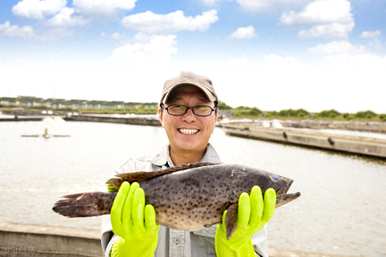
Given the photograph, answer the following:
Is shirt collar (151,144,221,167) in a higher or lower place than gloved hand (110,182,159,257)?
higher

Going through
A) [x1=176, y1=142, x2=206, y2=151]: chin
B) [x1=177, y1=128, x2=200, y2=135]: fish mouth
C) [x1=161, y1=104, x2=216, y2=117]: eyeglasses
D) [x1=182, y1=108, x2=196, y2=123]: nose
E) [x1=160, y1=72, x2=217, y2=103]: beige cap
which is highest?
[x1=160, y1=72, x2=217, y2=103]: beige cap

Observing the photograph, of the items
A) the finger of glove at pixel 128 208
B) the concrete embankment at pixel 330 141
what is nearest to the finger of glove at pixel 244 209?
the finger of glove at pixel 128 208

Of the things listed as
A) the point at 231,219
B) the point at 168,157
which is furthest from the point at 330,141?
the point at 231,219

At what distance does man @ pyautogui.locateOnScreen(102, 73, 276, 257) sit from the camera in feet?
7.99

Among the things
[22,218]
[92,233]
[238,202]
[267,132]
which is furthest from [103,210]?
[267,132]

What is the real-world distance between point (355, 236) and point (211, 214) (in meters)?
10.1

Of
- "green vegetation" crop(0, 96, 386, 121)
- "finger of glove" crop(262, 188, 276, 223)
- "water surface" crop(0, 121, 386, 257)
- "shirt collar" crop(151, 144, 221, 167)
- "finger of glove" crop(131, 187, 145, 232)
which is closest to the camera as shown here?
"finger of glove" crop(131, 187, 145, 232)

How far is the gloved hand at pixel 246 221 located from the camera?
2.44m

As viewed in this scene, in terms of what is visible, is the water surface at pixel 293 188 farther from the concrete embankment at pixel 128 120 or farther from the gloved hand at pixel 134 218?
the concrete embankment at pixel 128 120

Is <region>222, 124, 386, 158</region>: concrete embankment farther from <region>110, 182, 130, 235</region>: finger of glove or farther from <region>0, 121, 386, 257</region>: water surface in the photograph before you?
<region>110, 182, 130, 235</region>: finger of glove

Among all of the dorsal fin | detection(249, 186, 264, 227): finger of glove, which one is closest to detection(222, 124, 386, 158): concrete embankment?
detection(249, 186, 264, 227): finger of glove

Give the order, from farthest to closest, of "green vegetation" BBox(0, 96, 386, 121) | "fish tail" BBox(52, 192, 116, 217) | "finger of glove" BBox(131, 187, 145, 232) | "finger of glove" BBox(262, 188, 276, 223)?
1. "green vegetation" BBox(0, 96, 386, 121)
2. "finger of glove" BBox(262, 188, 276, 223)
3. "finger of glove" BBox(131, 187, 145, 232)
4. "fish tail" BBox(52, 192, 116, 217)

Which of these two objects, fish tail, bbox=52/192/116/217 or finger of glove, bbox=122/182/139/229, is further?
finger of glove, bbox=122/182/139/229

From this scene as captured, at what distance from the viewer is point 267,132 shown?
4378 centimetres
